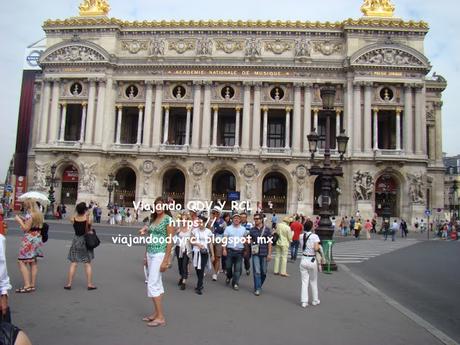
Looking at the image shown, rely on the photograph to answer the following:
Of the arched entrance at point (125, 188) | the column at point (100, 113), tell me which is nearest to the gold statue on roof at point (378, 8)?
the column at point (100, 113)

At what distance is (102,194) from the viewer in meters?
44.8

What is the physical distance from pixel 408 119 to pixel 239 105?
1658 cm

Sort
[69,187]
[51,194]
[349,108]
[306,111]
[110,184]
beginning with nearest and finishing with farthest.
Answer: [51,194] → [110,184] → [349,108] → [306,111] → [69,187]

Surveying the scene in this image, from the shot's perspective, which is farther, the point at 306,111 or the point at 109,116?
the point at 109,116

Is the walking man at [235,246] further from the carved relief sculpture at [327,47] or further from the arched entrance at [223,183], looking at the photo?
the carved relief sculpture at [327,47]

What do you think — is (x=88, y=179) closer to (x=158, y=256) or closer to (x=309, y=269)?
(x=309, y=269)

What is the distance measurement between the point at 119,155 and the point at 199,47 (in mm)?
13812

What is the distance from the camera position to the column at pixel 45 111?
46.3 m

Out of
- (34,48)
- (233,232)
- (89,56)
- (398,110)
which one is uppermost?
(34,48)

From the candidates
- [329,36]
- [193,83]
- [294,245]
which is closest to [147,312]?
[294,245]

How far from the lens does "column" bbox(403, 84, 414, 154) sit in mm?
42562

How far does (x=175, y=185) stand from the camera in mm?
48656

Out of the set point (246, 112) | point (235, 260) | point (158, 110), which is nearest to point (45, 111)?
point (158, 110)

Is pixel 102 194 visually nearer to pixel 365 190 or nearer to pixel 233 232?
pixel 365 190
